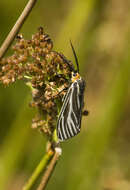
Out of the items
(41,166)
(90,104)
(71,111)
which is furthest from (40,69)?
(90,104)

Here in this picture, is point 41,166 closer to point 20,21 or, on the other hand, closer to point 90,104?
point 20,21

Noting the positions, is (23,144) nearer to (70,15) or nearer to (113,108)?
(113,108)

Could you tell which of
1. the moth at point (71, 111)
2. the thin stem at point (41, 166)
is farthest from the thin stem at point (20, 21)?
the thin stem at point (41, 166)

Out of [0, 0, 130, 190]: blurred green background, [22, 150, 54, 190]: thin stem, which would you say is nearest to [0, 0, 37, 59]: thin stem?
[22, 150, 54, 190]: thin stem

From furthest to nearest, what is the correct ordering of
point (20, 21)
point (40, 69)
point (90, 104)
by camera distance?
point (90, 104), point (40, 69), point (20, 21)

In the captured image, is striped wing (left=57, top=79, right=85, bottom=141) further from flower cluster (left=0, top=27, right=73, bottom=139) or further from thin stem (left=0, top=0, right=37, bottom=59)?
thin stem (left=0, top=0, right=37, bottom=59)

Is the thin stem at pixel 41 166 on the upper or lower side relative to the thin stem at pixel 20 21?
lower

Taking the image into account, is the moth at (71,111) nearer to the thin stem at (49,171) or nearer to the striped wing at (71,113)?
the striped wing at (71,113)
